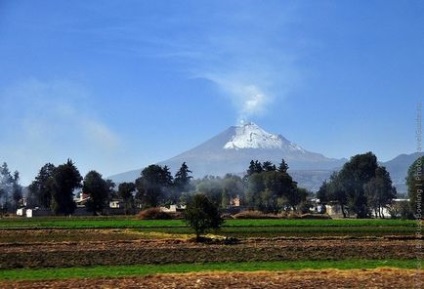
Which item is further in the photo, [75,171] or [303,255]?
[75,171]

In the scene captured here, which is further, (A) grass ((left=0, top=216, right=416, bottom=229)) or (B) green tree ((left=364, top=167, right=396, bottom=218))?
(B) green tree ((left=364, top=167, right=396, bottom=218))

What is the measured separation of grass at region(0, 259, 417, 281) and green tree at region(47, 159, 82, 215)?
96.6 metres

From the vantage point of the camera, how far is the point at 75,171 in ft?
422

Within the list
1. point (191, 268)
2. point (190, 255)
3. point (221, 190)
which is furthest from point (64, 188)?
point (191, 268)

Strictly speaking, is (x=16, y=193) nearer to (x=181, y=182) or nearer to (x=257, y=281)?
(x=181, y=182)

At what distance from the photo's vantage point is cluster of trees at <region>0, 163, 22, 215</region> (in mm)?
167375

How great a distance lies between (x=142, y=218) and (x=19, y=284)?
74.5m

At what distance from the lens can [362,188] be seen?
146000mm

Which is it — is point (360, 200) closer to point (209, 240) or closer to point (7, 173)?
point (209, 240)

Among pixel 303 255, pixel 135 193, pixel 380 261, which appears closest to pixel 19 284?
pixel 303 255

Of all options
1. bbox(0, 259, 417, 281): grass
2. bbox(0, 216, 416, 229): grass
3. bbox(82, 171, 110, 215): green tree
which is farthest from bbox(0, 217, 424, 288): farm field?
bbox(82, 171, 110, 215): green tree

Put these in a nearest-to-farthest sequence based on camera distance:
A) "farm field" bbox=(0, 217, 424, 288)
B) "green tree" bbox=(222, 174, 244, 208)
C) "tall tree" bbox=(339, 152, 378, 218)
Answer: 1. "farm field" bbox=(0, 217, 424, 288)
2. "tall tree" bbox=(339, 152, 378, 218)
3. "green tree" bbox=(222, 174, 244, 208)

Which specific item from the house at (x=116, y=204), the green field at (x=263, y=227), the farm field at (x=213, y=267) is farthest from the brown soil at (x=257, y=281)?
the house at (x=116, y=204)

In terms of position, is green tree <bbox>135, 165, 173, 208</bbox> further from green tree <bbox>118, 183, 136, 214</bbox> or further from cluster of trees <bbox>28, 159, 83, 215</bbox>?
cluster of trees <bbox>28, 159, 83, 215</bbox>
